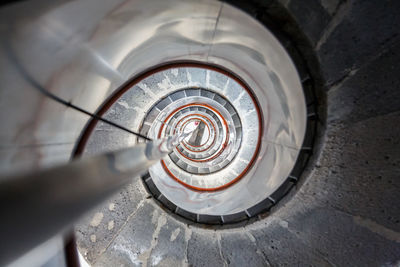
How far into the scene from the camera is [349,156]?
160 cm

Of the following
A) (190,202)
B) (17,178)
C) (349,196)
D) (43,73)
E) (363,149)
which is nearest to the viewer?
(17,178)

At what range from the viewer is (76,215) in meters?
0.69

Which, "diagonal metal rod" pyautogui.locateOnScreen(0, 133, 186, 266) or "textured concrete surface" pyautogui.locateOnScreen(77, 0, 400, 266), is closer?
"diagonal metal rod" pyautogui.locateOnScreen(0, 133, 186, 266)

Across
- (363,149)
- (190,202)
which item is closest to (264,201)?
(363,149)

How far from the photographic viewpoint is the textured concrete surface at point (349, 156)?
1.38 meters

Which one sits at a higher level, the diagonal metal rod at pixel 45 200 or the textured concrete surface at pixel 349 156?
the textured concrete surface at pixel 349 156

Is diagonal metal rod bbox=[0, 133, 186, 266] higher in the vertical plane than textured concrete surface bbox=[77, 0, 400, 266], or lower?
lower

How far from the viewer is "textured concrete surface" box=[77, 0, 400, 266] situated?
4.54ft

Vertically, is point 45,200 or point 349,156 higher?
point 349,156

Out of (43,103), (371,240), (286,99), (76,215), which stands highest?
(286,99)

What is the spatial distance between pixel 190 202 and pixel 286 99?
7.71ft

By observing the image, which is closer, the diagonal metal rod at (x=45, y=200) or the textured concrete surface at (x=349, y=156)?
the diagonal metal rod at (x=45, y=200)

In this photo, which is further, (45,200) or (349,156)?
(349,156)

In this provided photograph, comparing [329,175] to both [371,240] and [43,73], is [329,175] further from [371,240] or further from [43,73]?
[43,73]
